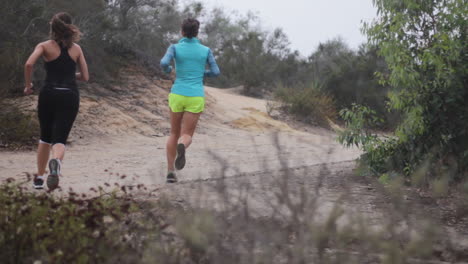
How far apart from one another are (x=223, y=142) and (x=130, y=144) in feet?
7.34

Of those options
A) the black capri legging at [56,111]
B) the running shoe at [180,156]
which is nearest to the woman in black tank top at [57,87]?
the black capri legging at [56,111]

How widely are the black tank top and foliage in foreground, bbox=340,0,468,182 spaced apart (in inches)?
141

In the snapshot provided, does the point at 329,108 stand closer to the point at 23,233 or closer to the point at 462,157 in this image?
the point at 462,157

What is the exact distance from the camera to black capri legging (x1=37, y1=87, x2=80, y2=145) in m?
5.77

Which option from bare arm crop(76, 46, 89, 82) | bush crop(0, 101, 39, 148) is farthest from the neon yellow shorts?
bush crop(0, 101, 39, 148)

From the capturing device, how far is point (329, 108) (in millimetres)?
18984

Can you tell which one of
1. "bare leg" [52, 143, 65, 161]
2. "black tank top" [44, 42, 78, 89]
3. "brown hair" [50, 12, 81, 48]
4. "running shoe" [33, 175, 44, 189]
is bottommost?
"running shoe" [33, 175, 44, 189]

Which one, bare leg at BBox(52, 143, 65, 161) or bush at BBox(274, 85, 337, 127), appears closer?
bare leg at BBox(52, 143, 65, 161)

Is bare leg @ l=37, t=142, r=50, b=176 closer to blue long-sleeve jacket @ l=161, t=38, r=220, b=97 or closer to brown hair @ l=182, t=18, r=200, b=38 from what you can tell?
blue long-sleeve jacket @ l=161, t=38, r=220, b=97

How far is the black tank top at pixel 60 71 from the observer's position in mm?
5766

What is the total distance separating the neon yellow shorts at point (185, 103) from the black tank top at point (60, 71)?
1229 mm

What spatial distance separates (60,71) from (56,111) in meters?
0.41

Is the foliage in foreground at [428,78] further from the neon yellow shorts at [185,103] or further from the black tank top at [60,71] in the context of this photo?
the black tank top at [60,71]

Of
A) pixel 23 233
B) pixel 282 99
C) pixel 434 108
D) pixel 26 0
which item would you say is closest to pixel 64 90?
pixel 23 233
